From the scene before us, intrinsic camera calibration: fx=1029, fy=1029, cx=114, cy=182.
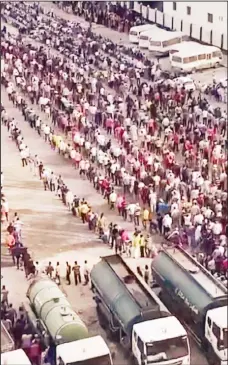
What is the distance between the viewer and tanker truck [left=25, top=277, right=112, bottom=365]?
695cm

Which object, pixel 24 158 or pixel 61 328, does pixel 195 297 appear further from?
pixel 24 158

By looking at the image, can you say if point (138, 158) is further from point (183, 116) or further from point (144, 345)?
point (144, 345)

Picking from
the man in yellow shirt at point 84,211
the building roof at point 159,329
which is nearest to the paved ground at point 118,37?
the man in yellow shirt at point 84,211

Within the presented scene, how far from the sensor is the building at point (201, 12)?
1460 centimetres

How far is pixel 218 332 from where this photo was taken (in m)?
7.25

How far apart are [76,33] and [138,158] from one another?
14.7 feet

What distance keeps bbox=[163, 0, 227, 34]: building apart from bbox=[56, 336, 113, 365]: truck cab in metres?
8.37

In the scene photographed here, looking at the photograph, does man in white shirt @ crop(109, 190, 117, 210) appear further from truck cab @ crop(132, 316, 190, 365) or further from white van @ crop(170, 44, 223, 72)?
white van @ crop(170, 44, 223, 72)

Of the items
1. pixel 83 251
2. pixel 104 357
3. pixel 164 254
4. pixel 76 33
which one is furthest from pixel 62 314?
pixel 76 33

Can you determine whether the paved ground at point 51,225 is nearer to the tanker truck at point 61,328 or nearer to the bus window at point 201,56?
the tanker truck at point 61,328

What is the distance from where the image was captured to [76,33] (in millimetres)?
14664

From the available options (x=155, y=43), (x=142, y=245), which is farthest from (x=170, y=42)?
Answer: (x=142, y=245)

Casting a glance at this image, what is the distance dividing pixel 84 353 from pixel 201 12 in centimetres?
859

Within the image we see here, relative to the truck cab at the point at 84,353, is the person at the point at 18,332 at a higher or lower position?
lower
